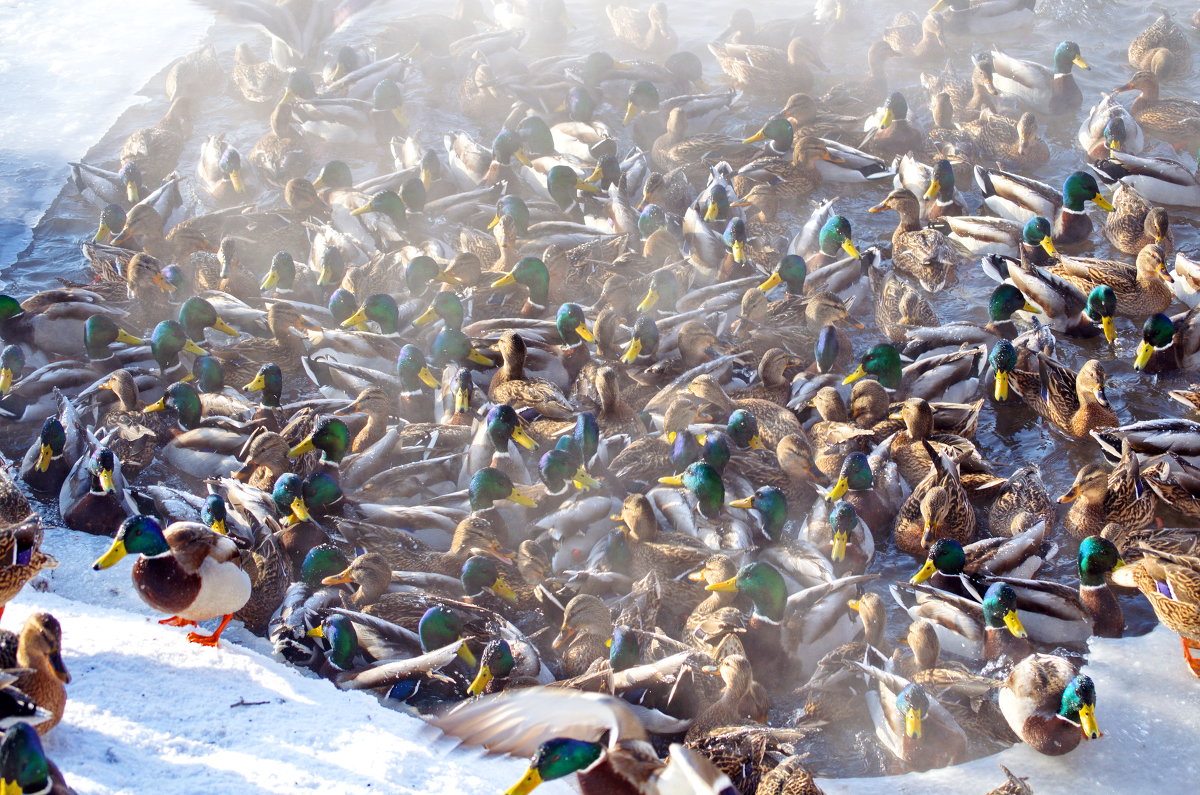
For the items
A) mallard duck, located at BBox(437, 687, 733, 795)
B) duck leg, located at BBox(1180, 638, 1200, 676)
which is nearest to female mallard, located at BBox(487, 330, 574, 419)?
mallard duck, located at BBox(437, 687, 733, 795)

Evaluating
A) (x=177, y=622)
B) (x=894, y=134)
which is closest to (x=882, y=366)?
(x=894, y=134)

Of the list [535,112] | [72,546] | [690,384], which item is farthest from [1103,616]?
[535,112]

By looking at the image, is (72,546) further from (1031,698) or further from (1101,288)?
(1101,288)

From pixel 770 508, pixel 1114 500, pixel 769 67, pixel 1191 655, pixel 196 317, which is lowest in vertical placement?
pixel 1191 655

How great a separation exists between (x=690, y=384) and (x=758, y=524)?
131 cm

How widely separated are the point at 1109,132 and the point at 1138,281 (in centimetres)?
256

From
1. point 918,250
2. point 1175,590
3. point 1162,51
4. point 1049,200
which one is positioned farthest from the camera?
point 1162,51

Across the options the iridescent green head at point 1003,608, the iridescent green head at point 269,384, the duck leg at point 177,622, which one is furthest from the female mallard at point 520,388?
the iridescent green head at point 1003,608

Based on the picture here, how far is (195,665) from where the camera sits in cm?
507

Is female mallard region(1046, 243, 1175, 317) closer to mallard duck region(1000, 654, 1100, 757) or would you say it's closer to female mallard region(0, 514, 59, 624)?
mallard duck region(1000, 654, 1100, 757)

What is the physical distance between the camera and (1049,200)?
930 cm

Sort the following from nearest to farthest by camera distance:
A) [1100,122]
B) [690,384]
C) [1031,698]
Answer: [1031,698] < [690,384] < [1100,122]

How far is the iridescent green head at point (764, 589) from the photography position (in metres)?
5.54

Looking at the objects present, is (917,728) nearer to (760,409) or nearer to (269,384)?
(760,409)
